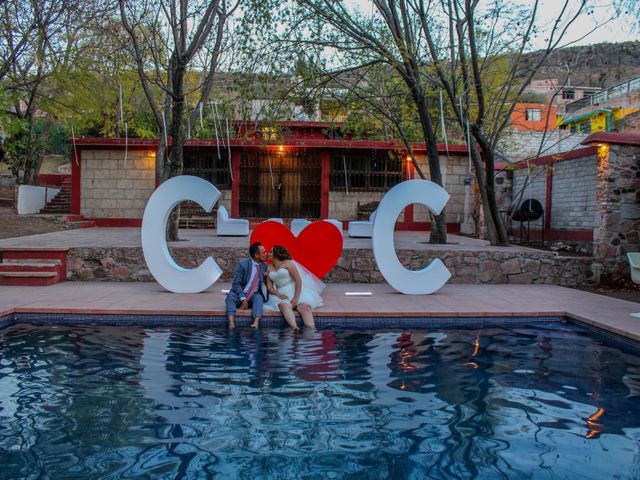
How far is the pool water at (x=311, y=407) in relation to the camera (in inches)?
130

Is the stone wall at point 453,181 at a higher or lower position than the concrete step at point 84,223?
higher

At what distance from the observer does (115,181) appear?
60.0ft

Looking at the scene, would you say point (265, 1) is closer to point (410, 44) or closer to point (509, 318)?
point (410, 44)

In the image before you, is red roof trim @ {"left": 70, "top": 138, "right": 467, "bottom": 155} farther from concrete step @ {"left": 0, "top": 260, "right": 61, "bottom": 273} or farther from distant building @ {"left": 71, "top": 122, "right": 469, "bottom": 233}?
concrete step @ {"left": 0, "top": 260, "right": 61, "bottom": 273}

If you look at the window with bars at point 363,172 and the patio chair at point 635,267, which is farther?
the window with bars at point 363,172

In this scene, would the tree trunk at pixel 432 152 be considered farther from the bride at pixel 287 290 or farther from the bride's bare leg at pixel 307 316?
the bride's bare leg at pixel 307 316

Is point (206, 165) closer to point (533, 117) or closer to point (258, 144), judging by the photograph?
point (258, 144)

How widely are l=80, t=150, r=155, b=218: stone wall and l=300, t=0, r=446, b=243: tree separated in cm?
879

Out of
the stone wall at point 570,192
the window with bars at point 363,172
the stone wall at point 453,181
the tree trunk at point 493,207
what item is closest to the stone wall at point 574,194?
the stone wall at point 570,192

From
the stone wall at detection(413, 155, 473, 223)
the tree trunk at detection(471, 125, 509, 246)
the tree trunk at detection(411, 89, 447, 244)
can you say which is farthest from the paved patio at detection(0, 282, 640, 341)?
the stone wall at detection(413, 155, 473, 223)

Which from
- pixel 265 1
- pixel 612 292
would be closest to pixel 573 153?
pixel 612 292

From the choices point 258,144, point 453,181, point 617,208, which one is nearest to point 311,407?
point 617,208

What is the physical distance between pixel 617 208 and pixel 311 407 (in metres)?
8.13

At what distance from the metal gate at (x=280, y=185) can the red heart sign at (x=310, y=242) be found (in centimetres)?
1059
